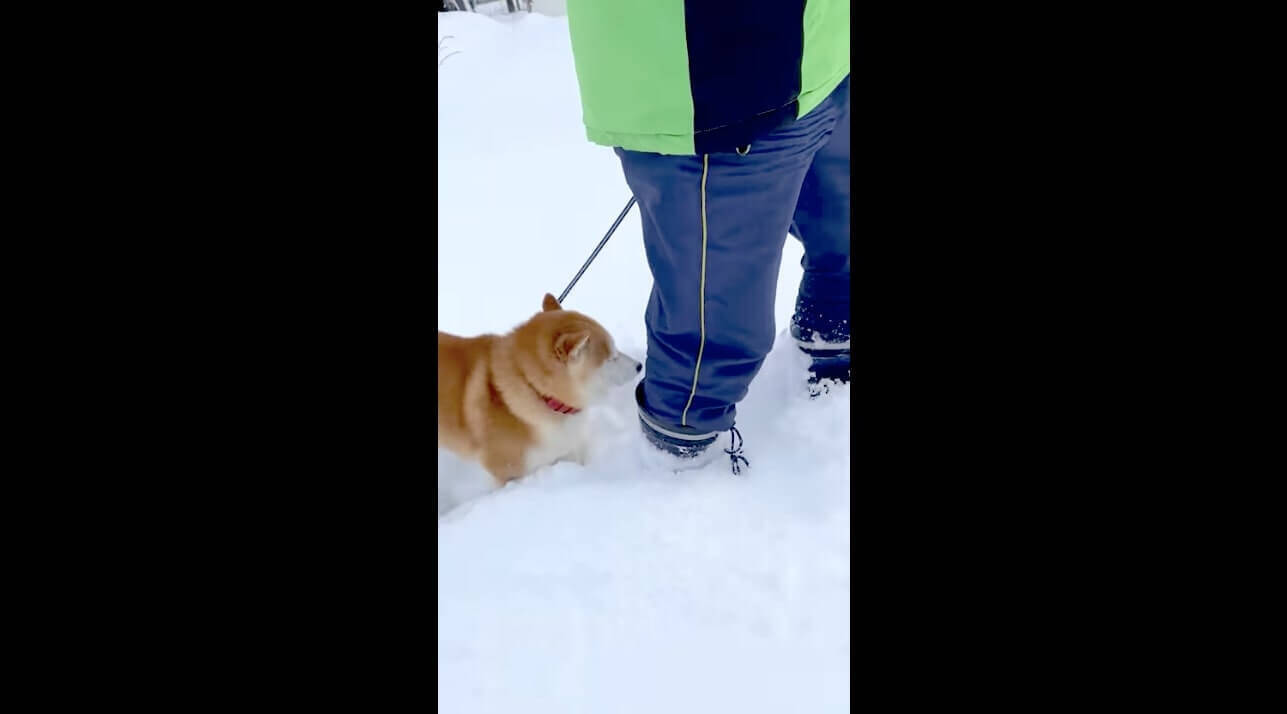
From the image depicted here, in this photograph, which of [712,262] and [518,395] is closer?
[712,262]

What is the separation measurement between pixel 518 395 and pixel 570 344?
0.62ft

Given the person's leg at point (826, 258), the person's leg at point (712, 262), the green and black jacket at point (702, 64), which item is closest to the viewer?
the green and black jacket at point (702, 64)

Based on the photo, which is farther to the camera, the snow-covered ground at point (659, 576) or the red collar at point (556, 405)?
the red collar at point (556, 405)

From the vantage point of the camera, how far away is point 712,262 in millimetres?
1126

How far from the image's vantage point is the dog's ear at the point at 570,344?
60.3 inches

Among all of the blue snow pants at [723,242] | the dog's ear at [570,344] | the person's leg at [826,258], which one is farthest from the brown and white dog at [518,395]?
the person's leg at [826,258]

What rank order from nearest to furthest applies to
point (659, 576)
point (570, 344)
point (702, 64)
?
point (702, 64) < point (659, 576) < point (570, 344)

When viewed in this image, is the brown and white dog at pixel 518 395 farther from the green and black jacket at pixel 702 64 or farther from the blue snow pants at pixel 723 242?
the green and black jacket at pixel 702 64

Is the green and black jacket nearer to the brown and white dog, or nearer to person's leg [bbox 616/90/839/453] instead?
person's leg [bbox 616/90/839/453]

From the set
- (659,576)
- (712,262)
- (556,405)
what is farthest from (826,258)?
(659,576)

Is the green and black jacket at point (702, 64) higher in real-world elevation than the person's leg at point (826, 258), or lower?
higher

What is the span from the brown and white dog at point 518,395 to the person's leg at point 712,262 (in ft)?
0.90

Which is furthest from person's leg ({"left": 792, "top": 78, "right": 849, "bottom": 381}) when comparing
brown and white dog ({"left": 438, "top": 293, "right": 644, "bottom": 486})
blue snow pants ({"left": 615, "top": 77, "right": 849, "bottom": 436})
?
brown and white dog ({"left": 438, "top": 293, "right": 644, "bottom": 486})

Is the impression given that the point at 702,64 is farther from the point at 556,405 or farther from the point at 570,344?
the point at 556,405
